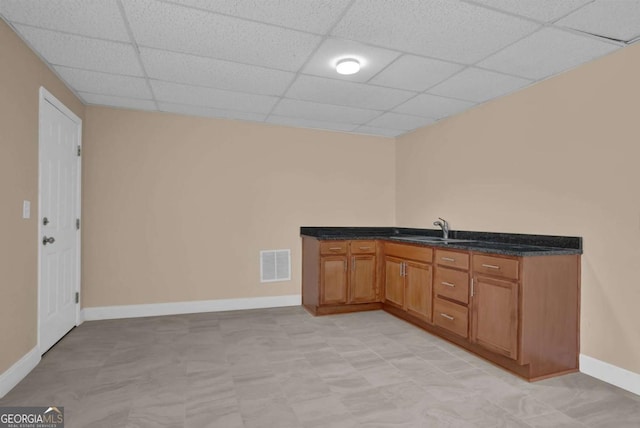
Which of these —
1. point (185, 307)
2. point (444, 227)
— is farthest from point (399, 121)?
point (185, 307)

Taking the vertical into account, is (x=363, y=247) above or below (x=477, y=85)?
below

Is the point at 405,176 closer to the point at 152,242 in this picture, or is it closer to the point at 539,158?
the point at 539,158

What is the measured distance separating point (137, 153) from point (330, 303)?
284 cm

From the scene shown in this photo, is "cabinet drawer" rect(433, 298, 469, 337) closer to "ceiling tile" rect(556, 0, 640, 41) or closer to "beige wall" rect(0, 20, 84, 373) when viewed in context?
"ceiling tile" rect(556, 0, 640, 41)

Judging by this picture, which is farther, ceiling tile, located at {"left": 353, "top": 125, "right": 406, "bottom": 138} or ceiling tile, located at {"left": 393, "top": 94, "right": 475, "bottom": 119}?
ceiling tile, located at {"left": 353, "top": 125, "right": 406, "bottom": 138}

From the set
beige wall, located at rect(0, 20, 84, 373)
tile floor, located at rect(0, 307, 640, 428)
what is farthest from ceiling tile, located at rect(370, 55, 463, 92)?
beige wall, located at rect(0, 20, 84, 373)

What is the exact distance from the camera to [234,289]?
172 inches

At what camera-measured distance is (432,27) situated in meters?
2.21

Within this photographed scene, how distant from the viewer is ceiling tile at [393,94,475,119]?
353 cm

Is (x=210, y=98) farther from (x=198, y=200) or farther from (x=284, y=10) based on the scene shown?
(x=284, y=10)

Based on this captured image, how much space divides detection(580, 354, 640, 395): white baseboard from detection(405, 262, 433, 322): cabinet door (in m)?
1.23

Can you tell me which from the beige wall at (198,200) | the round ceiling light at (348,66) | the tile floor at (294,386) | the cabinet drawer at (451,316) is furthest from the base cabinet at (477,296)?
the round ceiling light at (348,66)

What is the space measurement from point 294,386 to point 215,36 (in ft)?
7.96

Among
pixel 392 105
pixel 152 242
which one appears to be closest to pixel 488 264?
pixel 392 105
